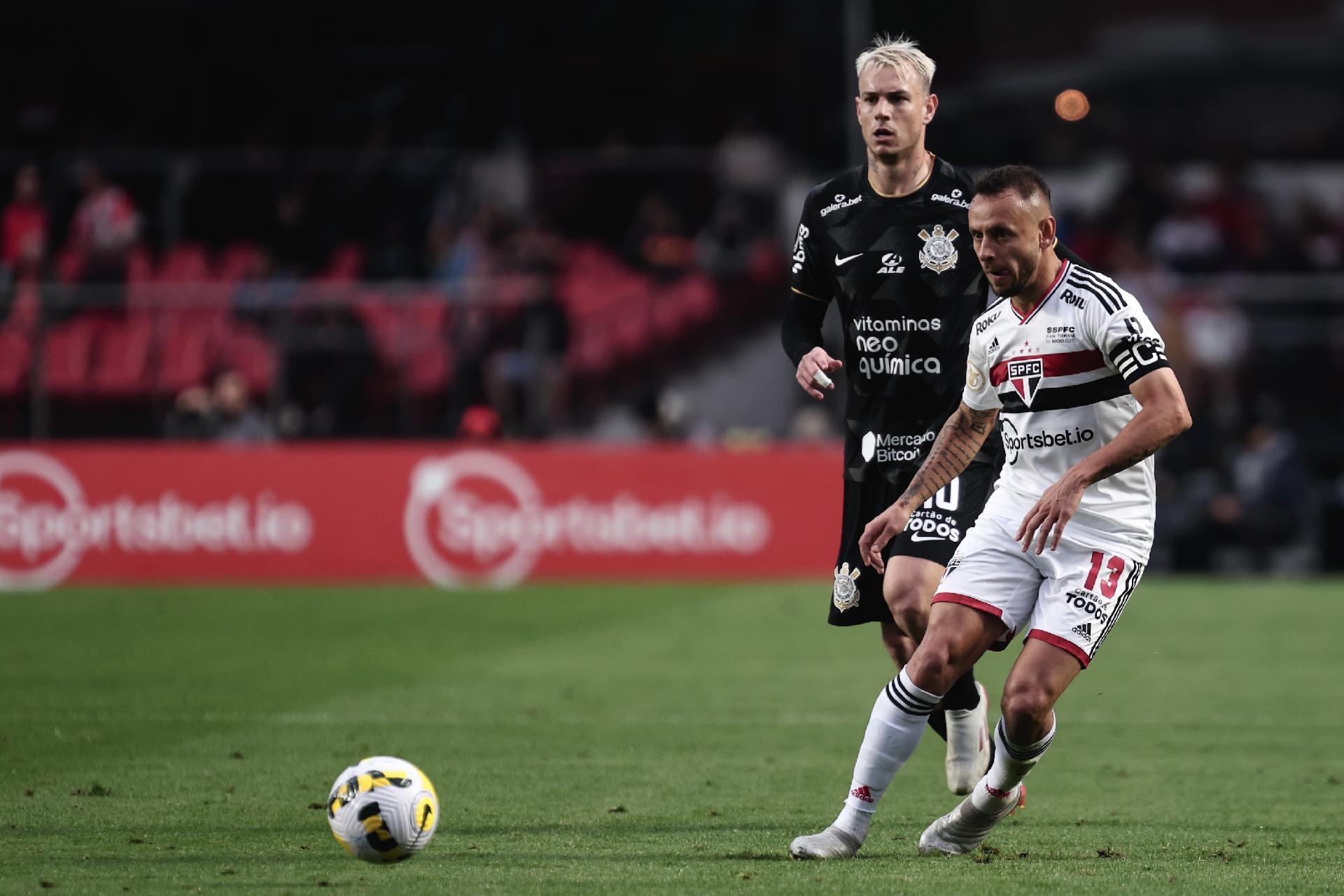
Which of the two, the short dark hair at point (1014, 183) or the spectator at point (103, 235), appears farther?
the spectator at point (103, 235)

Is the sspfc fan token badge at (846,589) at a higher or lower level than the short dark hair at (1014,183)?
lower

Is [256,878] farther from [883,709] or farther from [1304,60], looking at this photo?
[1304,60]

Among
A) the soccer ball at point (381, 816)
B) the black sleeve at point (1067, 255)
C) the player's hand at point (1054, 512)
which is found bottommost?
the soccer ball at point (381, 816)

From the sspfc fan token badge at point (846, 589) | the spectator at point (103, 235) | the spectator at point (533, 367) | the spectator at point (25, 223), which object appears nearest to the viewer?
the sspfc fan token badge at point (846, 589)

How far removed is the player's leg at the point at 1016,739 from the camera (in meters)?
5.92

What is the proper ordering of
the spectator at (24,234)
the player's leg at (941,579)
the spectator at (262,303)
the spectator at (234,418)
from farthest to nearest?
the spectator at (24,234)
the spectator at (262,303)
the spectator at (234,418)
the player's leg at (941,579)

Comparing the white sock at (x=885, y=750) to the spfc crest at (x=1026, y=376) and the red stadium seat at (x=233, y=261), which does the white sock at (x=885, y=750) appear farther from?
the red stadium seat at (x=233, y=261)

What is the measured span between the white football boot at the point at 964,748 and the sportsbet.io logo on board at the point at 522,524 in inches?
434

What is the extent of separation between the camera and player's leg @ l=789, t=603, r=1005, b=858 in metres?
6.03

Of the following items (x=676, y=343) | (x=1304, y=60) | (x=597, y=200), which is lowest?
(x=676, y=343)

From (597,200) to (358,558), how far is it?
22.1 ft

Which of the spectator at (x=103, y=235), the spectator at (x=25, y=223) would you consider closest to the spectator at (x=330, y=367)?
the spectator at (x=103, y=235)

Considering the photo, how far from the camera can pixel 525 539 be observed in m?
18.2

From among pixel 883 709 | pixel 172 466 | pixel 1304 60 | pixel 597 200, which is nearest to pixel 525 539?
pixel 172 466
